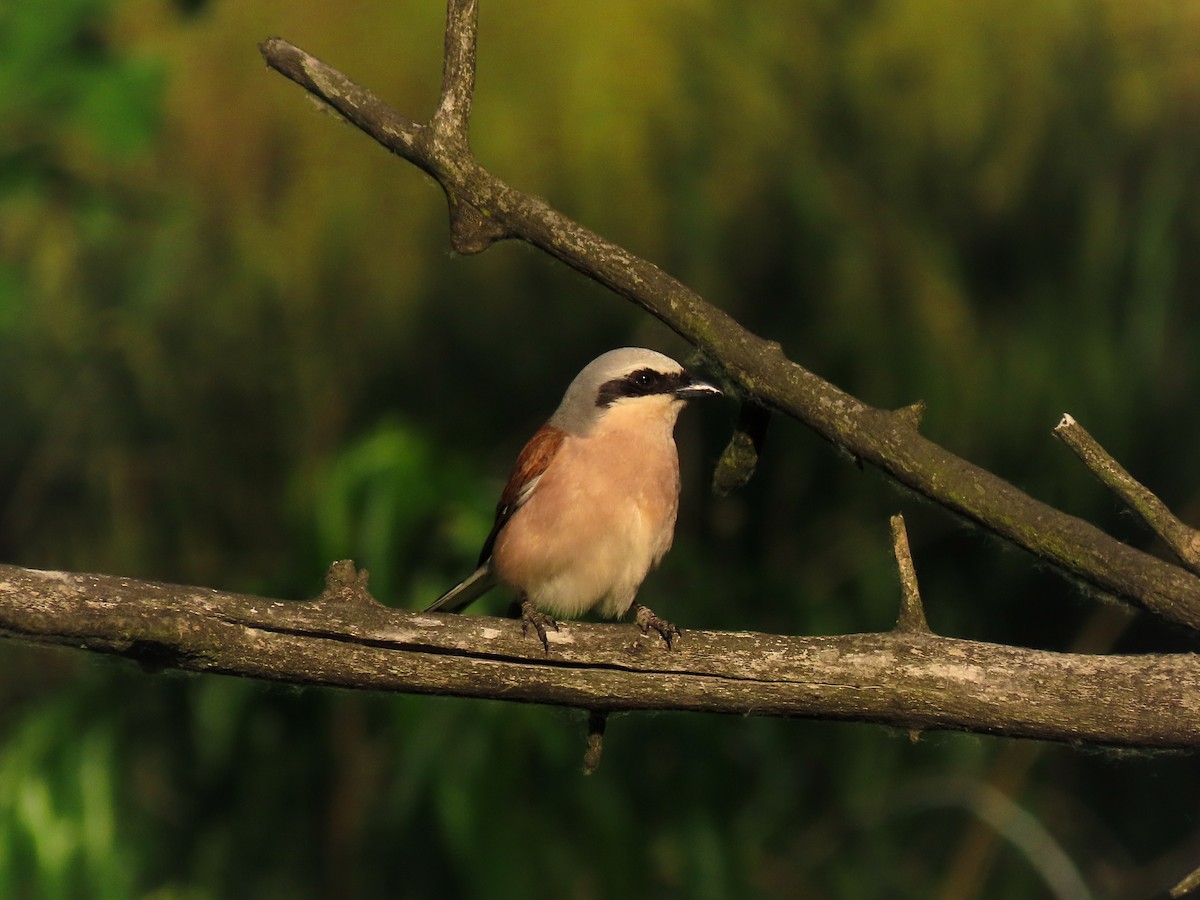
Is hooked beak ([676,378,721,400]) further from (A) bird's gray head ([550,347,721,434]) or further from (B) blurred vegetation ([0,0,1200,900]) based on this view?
(B) blurred vegetation ([0,0,1200,900])

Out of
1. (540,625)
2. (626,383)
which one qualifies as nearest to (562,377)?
(626,383)

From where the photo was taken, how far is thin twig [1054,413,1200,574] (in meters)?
1.99

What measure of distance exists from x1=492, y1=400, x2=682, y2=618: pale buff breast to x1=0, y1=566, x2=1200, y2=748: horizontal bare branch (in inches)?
29.9

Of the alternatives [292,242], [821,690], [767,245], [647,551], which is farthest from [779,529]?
[821,690]

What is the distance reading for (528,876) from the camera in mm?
3559

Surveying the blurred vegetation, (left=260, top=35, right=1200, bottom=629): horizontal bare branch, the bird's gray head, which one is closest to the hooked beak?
the bird's gray head

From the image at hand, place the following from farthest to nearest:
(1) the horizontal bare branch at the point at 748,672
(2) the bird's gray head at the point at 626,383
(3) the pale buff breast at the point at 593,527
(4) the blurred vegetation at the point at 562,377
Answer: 1. (4) the blurred vegetation at the point at 562,377
2. (2) the bird's gray head at the point at 626,383
3. (3) the pale buff breast at the point at 593,527
4. (1) the horizontal bare branch at the point at 748,672

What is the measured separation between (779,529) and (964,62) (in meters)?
1.81

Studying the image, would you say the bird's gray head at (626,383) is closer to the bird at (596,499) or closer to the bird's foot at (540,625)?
the bird at (596,499)

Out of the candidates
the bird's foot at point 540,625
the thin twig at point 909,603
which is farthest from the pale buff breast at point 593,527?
the thin twig at point 909,603

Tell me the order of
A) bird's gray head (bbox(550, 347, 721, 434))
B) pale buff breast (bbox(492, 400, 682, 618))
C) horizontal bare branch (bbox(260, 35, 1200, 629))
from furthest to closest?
bird's gray head (bbox(550, 347, 721, 434)) → pale buff breast (bbox(492, 400, 682, 618)) → horizontal bare branch (bbox(260, 35, 1200, 629))

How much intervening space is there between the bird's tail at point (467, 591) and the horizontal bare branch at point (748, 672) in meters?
0.87

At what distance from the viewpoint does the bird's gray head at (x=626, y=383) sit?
2863 millimetres

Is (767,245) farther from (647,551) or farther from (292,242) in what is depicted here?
(647,551)
